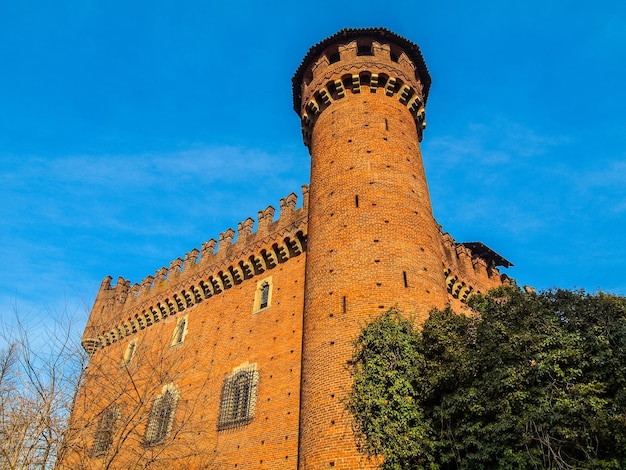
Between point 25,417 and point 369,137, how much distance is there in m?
11.7

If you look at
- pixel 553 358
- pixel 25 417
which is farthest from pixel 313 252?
pixel 25 417

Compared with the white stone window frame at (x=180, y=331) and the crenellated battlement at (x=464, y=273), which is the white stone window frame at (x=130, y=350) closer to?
the white stone window frame at (x=180, y=331)

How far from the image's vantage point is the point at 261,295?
1727 cm

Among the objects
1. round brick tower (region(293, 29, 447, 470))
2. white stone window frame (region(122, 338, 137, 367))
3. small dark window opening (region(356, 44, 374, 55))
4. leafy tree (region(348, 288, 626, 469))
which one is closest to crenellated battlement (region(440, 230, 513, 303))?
round brick tower (region(293, 29, 447, 470))

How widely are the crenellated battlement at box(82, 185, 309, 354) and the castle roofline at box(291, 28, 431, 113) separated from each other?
4.75 metres

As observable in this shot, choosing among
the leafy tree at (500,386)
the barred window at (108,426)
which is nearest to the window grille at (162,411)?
the barred window at (108,426)

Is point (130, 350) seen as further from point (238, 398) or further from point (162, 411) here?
point (238, 398)

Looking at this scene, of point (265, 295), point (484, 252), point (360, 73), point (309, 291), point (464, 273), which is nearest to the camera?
point (309, 291)

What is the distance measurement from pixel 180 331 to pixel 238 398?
19.2 ft

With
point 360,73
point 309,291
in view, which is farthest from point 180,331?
point 360,73

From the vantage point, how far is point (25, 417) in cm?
810

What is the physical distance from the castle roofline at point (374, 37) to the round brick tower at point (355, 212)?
38 mm

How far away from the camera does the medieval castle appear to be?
1157 cm

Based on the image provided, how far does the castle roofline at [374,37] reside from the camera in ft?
59.1
